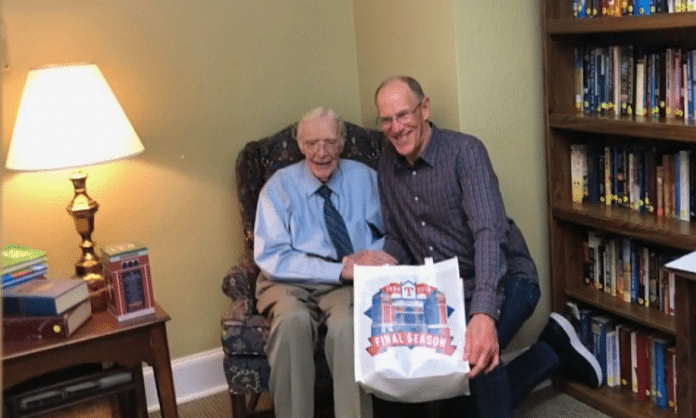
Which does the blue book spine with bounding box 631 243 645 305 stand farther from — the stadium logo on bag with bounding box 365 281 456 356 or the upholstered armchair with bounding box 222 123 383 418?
the upholstered armchair with bounding box 222 123 383 418

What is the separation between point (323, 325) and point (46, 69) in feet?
3.80

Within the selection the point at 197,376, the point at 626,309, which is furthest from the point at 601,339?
the point at 197,376

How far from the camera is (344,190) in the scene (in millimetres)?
2643

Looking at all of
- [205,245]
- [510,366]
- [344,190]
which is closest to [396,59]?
[344,190]

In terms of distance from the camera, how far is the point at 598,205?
2.70 metres

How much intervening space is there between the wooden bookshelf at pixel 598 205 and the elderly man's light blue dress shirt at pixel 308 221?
27.1 inches

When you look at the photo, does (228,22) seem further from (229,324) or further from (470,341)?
(470,341)

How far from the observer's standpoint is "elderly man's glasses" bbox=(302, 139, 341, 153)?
256 cm

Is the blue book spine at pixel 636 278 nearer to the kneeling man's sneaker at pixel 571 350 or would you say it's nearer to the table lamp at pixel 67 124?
the kneeling man's sneaker at pixel 571 350

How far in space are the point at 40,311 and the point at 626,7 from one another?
2.02 meters

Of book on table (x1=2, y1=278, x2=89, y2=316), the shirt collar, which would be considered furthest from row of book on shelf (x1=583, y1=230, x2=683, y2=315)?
book on table (x1=2, y1=278, x2=89, y2=316)

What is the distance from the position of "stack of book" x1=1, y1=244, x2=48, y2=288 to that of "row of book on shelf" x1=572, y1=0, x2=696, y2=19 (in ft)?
6.38

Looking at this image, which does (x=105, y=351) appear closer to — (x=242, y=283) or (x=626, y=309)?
(x=242, y=283)

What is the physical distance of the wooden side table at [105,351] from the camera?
2105 millimetres
